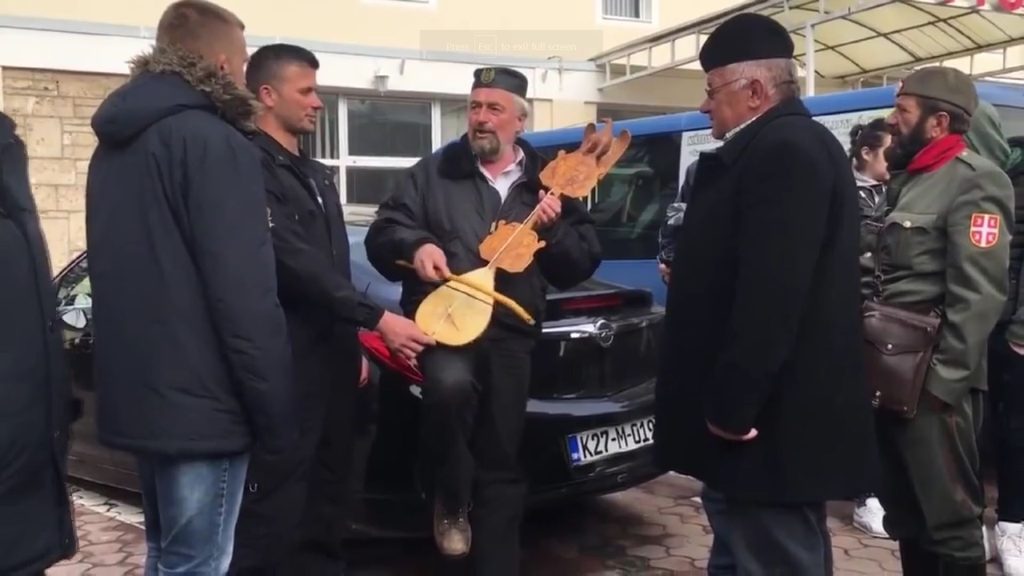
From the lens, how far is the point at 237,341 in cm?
237

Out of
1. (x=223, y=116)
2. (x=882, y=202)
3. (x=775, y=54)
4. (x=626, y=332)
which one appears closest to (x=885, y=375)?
(x=882, y=202)

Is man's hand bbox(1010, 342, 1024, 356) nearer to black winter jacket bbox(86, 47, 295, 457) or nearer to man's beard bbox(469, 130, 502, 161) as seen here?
man's beard bbox(469, 130, 502, 161)

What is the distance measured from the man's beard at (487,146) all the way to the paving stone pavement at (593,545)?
1.76 metres

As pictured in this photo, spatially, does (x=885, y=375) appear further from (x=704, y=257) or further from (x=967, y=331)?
(x=704, y=257)

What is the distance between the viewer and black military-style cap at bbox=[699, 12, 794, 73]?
2.63 meters

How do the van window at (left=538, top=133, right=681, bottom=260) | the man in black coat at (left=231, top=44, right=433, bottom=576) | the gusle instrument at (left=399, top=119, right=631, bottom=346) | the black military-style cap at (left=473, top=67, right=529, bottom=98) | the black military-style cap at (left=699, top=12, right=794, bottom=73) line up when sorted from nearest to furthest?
the black military-style cap at (left=699, top=12, right=794, bottom=73)
the man in black coat at (left=231, top=44, right=433, bottom=576)
the gusle instrument at (left=399, top=119, right=631, bottom=346)
the black military-style cap at (left=473, top=67, right=529, bottom=98)
the van window at (left=538, top=133, right=681, bottom=260)

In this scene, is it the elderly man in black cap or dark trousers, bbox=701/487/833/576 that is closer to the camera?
dark trousers, bbox=701/487/833/576

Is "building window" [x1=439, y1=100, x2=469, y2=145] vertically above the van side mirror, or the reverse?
"building window" [x1=439, y1=100, x2=469, y2=145]

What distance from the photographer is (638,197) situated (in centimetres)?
791

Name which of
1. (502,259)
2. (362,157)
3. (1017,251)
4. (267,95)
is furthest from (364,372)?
(362,157)

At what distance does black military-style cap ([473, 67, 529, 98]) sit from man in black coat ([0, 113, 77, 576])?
161 cm

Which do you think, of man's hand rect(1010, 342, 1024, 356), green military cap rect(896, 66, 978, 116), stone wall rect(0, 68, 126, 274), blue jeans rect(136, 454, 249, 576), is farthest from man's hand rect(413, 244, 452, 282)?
stone wall rect(0, 68, 126, 274)

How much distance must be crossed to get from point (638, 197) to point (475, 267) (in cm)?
469

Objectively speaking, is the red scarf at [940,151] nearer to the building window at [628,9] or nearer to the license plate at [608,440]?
the license plate at [608,440]
